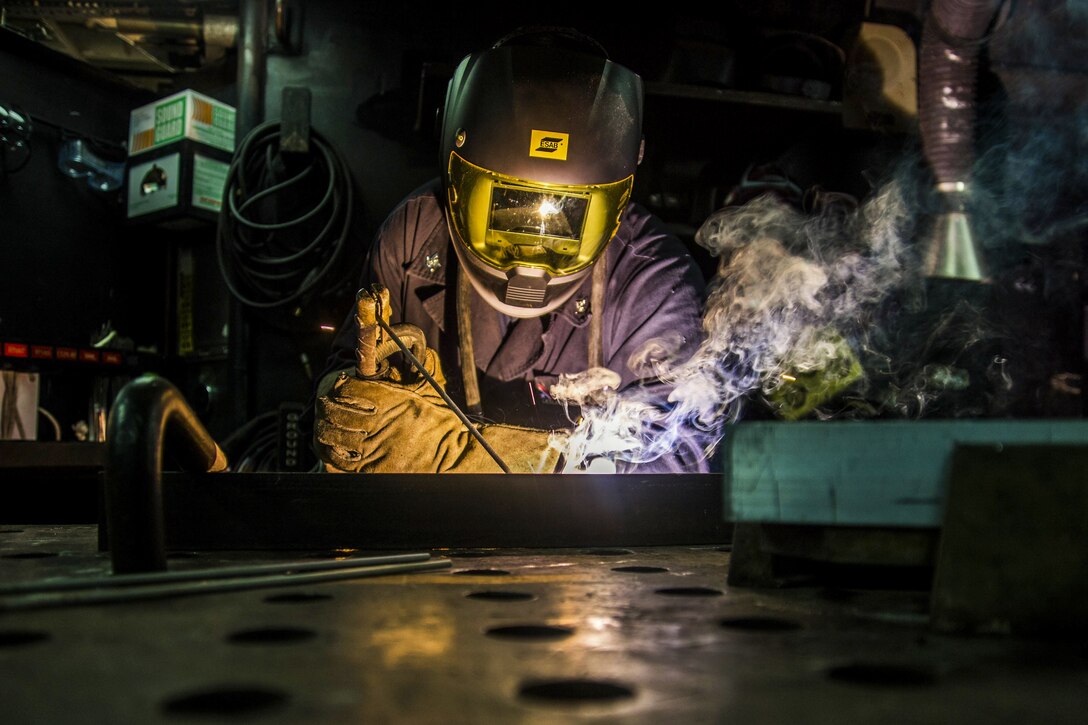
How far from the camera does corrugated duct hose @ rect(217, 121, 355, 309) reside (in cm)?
340

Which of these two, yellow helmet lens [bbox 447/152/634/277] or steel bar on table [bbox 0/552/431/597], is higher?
yellow helmet lens [bbox 447/152/634/277]

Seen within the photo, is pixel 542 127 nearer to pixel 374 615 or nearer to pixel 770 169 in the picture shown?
pixel 770 169

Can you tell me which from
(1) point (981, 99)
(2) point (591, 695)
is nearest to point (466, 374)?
(2) point (591, 695)

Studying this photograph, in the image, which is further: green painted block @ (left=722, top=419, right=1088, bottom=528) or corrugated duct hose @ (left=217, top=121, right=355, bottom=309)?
corrugated duct hose @ (left=217, top=121, right=355, bottom=309)

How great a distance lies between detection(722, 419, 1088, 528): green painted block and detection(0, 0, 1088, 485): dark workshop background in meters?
2.33

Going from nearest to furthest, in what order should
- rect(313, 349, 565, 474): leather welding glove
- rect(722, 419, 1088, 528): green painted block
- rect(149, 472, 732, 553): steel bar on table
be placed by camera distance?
rect(722, 419, 1088, 528): green painted block → rect(149, 472, 732, 553): steel bar on table → rect(313, 349, 565, 474): leather welding glove

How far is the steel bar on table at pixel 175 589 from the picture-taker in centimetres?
70

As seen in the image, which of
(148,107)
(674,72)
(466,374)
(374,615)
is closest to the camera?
(374,615)

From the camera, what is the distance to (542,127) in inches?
80.9

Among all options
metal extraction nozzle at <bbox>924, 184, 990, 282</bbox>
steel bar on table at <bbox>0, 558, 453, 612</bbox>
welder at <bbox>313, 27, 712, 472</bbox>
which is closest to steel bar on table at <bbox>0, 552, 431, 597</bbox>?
steel bar on table at <bbox>0, 558, 453, 612</bbox>

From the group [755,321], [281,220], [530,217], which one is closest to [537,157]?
[530,217]

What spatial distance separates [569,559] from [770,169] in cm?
230

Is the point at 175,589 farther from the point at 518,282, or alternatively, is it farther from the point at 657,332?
the point at 657,332

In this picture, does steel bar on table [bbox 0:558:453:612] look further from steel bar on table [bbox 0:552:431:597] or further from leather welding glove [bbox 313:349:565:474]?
leather welding glove [bbox 313:349:565:474]
